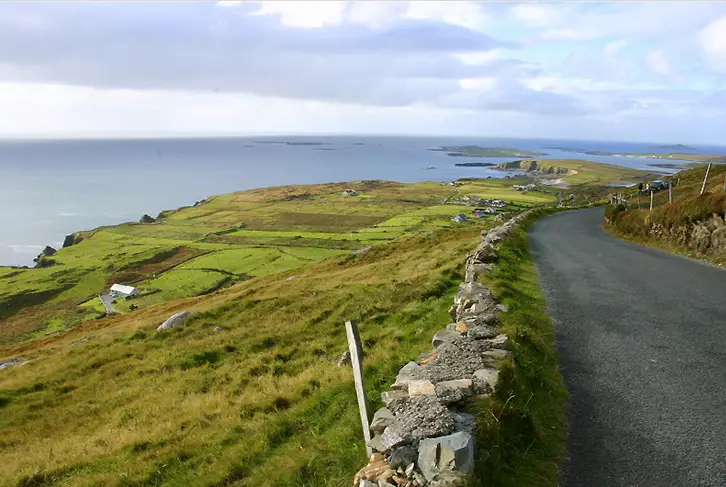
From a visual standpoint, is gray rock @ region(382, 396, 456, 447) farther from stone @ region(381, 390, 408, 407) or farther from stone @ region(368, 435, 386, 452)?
stone @ region(381, 390, 408, 407)

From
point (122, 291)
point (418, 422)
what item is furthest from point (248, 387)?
point (122, 291)

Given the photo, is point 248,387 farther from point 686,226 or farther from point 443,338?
point 686,226

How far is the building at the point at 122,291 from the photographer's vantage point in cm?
7281

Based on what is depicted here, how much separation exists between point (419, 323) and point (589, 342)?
17.8ft

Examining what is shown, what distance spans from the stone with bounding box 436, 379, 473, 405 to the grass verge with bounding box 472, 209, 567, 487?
0.31 m

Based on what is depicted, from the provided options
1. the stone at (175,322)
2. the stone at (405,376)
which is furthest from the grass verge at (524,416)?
the stone at (175,322)

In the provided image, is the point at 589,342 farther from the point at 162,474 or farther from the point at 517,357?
the point at 162,474

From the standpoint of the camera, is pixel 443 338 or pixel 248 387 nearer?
pixel 443 338

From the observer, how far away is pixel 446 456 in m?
5.89

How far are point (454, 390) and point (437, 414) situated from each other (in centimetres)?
79

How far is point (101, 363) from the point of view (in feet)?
75.4

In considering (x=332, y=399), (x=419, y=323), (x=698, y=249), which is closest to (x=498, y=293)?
(x=419, y=323)

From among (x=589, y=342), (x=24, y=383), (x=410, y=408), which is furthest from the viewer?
(x=24, y=383)

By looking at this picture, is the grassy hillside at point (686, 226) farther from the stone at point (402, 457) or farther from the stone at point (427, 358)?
the stone at point (402, 457)
